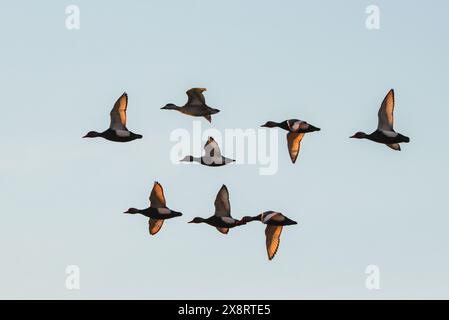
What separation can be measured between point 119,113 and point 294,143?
8316 millimetres

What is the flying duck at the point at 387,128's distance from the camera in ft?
150

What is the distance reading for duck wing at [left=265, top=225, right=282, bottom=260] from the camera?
47219 mm

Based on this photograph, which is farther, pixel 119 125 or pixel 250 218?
pixel 250 218

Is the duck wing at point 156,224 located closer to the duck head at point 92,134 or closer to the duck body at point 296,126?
the duck head at point 92,134

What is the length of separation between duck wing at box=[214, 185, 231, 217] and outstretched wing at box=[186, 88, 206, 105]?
14.4 ft

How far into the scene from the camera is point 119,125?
46.8m

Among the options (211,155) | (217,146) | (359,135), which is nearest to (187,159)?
(211,155)

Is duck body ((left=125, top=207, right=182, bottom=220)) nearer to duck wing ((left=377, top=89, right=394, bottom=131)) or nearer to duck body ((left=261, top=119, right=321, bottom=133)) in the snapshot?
duck body ((left=261, top=119, right=321, bottom=133))

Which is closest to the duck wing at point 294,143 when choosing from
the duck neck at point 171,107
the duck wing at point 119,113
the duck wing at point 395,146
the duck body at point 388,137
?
the duck body at point 388,137

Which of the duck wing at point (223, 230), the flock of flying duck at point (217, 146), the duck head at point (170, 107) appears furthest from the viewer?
the duck head at point (170, 107)

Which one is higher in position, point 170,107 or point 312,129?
point 170,107

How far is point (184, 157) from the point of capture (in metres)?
50.2

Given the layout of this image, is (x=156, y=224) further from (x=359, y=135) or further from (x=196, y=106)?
(x=359, y=135)
